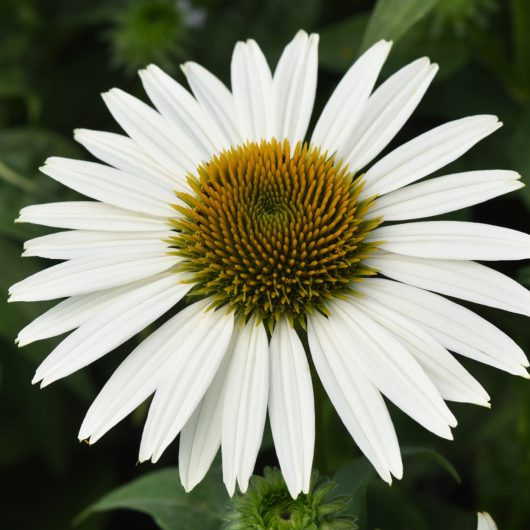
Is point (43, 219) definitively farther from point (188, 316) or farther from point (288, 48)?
point (288, 48)

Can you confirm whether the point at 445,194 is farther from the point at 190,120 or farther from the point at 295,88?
the point at 190,120

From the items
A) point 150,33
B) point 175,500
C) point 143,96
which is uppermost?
point 150,33

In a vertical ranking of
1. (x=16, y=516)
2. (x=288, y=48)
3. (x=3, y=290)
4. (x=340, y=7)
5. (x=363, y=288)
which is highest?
(x=340, y=7)

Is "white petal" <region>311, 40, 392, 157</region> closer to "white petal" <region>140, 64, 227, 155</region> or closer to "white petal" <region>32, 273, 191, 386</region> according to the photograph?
"white petal" <region>140, 64, 227, 155</region>

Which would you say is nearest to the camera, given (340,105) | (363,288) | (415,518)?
(363,288)

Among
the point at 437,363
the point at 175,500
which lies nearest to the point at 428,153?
the point at 437,363

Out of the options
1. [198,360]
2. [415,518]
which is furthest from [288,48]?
[415,518]

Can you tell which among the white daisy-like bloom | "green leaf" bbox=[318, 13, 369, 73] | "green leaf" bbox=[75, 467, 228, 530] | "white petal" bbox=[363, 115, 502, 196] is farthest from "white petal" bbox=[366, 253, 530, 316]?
"green leaf" bbox=[318, 13, 369, 73]
